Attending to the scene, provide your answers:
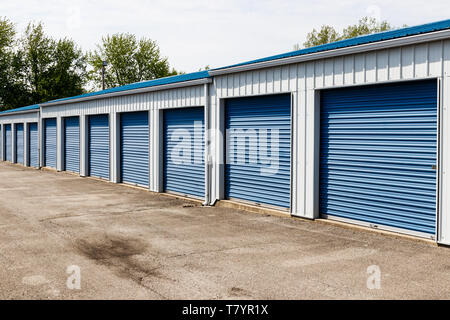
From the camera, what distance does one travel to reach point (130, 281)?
241 inches

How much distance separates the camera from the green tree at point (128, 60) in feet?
230

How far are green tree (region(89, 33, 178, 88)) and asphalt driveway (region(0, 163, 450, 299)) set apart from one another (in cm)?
6001

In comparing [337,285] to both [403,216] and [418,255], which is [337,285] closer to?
[418,255]

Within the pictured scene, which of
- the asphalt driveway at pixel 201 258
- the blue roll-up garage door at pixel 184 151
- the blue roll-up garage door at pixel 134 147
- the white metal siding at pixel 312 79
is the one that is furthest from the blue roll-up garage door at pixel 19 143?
the white metal siding at pixel 312 79

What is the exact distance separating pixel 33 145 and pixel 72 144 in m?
7.13

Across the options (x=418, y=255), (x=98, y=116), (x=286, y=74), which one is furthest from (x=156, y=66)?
(x=418, y=255)

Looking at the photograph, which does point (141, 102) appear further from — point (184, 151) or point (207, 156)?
point (207, 156)

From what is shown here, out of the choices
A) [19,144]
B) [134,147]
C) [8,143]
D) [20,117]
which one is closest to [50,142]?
[20,117]

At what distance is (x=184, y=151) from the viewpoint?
15234mm

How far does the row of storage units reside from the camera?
28.0ft

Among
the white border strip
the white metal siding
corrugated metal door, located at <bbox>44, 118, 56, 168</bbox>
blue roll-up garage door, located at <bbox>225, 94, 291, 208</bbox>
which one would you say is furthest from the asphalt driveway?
corrugated metal door, located at <bbox>44, 118, 56, 168</bbox>

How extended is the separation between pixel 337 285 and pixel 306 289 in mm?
448

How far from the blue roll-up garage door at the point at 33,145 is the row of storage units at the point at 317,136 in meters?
14.3

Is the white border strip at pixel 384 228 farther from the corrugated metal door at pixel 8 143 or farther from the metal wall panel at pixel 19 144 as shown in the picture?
the corrugated metal door at pixel 8 143
